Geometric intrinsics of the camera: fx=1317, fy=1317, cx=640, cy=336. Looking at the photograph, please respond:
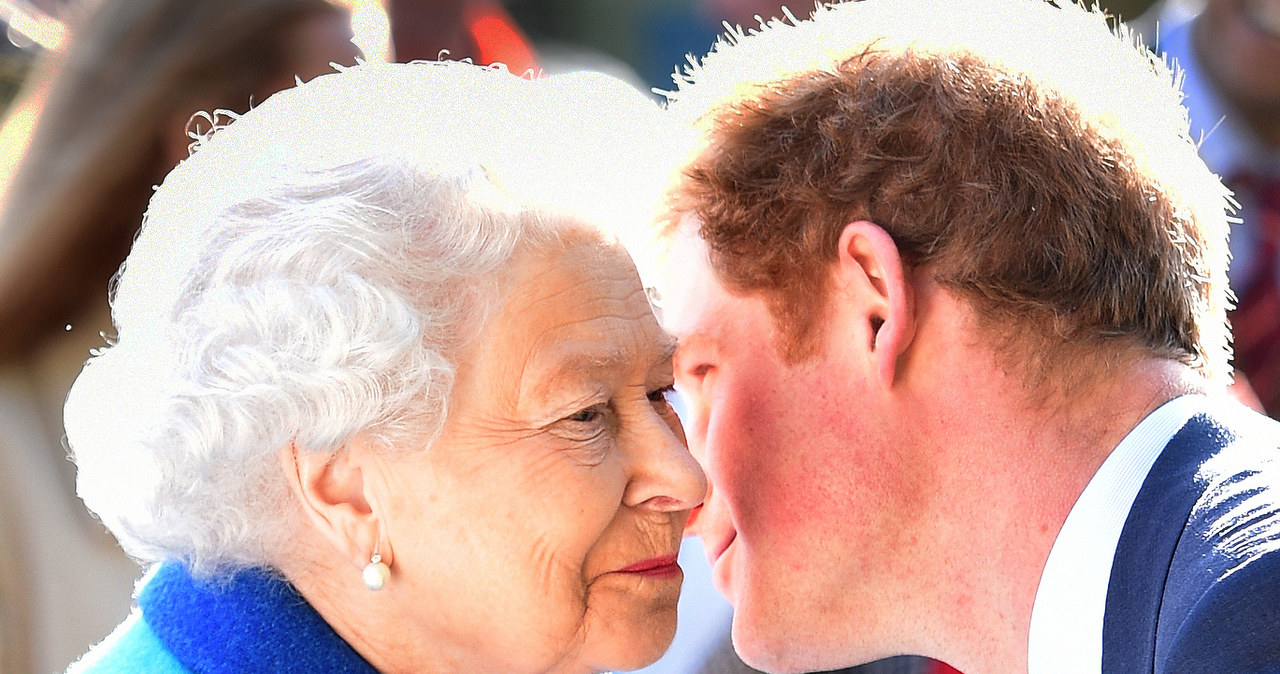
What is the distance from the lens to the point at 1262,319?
3527mm

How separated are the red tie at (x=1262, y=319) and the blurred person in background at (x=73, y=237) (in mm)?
2558

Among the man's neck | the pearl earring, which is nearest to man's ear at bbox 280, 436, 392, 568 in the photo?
the pearl earring

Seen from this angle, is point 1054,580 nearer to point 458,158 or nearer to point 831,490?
point 831,490

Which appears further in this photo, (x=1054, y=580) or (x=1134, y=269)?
(x=1134, y=269)

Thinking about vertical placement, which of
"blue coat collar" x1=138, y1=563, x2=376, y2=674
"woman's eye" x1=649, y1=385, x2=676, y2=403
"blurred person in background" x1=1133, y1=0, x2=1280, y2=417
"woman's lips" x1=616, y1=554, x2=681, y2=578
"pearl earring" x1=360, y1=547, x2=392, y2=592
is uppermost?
"woman's eye" x1=649, y1=385, x2=676, y2=403

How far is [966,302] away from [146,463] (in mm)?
1153

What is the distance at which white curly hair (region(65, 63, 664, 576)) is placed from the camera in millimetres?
1552

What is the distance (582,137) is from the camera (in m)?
1.81

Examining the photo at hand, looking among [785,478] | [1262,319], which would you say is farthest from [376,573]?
[1262,319]

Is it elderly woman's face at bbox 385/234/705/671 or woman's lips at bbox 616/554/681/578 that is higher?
elderly woman's face at bbox 385/234/705/671

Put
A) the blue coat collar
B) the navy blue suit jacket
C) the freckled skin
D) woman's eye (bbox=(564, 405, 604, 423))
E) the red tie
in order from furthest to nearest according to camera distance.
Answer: the red tie → the freckled skin → woman's eye (bbox=(564, 405, 604, 423)) → the blue coat collar → the navy blue suit jacket

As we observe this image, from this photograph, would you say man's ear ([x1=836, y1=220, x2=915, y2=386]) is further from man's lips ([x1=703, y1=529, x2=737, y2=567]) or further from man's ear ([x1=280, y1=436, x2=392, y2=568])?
man's ear ([x1=280, y1=436, x2=392, y2=568])

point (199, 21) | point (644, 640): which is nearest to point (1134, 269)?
point (644, 640)

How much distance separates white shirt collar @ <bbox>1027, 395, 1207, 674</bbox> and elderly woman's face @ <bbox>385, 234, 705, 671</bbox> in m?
0.52
